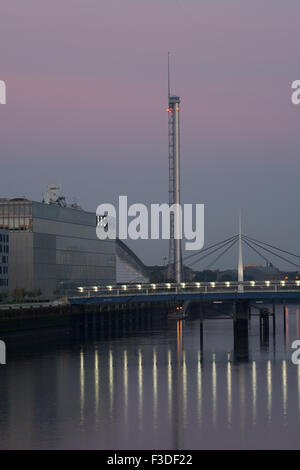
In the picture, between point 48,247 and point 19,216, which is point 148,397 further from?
point 48,247

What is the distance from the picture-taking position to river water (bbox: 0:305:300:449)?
1938 inches

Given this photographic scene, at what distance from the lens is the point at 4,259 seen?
134 meters

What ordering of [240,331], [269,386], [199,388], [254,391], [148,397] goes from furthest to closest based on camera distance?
[240,331]
[269,386]
[199,388]
[254,391]
[148,397]

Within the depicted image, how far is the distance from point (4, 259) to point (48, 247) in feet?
40.7

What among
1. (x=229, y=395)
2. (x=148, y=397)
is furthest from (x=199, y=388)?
(x=148, y=397)

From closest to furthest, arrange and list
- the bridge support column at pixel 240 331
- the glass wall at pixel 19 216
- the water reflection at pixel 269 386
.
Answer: the water reflection at pixel 269 386 < the bridge support column at pixel 240 331 < the glass wall at pixel 19 216

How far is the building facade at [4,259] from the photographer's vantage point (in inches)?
5231

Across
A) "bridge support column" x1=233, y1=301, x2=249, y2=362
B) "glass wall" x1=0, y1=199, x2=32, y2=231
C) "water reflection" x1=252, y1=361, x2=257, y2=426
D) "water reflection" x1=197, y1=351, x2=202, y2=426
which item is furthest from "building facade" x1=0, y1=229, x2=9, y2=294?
"water reflection" x1=252, y1=361, x2=257, y2=426

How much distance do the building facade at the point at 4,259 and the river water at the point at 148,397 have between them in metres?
34.0

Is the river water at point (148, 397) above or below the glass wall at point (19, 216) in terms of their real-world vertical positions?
below

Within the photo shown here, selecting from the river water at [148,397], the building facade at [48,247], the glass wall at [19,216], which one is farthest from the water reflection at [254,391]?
the glass wall at [19,216]


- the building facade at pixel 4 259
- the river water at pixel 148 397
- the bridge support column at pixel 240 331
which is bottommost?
the river water at pixel 148 397

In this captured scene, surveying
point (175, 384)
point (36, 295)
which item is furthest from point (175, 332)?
point (175, 384)

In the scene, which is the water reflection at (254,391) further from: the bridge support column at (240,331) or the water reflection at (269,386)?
the bridge support column at (240,331)
